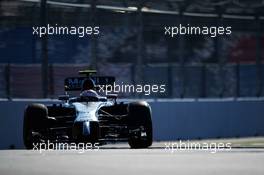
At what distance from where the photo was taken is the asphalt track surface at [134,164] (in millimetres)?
10727

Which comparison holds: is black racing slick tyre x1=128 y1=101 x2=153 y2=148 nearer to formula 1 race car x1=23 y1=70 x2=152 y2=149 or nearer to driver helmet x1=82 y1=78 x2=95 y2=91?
formula 1 race car x1=23 y1=70 x2=152 y2=149

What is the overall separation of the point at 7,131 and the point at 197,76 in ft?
17.3

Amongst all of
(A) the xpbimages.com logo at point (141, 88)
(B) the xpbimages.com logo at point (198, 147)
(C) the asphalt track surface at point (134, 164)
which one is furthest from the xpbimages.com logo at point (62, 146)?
(A) the xpbimages.com logo at point (141, 88)

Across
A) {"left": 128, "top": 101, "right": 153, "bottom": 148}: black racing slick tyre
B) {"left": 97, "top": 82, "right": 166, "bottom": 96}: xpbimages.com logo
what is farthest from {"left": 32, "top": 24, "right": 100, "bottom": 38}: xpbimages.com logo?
{"left": 128, "top": 101, "right": 153, "bottom": 148}: black racing slick tyre

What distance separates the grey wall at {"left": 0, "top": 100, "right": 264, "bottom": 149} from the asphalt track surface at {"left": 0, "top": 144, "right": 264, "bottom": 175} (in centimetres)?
698

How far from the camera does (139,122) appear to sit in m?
16.9

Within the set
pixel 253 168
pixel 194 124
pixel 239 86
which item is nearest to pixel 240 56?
pixel 239 86

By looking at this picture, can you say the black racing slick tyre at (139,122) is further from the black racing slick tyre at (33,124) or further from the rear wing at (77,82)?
the black racing slick tyre at (33,124)

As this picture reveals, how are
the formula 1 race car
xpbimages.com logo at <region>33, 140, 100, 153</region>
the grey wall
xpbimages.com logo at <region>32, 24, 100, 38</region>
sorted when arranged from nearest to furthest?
xpbimages.com logo at <region>33, 140, 100, 153</region> < the formula 1 race car < xpbimages.com logo at <region>32, 24, 100, 38</region> < the grey wall

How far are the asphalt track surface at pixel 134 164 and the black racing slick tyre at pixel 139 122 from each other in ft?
8.04

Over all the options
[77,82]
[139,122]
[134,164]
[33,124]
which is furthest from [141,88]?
[134,164]

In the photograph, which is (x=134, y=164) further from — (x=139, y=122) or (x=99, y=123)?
(x=139, y=122)

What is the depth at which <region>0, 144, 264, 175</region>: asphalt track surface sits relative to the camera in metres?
10.7

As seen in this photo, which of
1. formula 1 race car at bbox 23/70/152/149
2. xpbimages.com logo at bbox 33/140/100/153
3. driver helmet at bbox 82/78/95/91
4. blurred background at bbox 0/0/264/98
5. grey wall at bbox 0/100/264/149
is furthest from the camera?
grey wall at bbox 0/100/264/149
